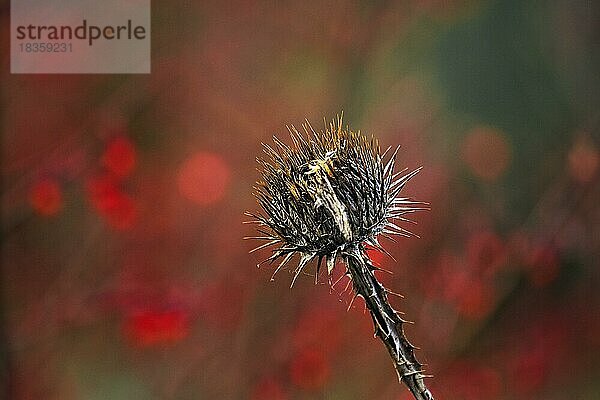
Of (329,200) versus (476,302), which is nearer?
(329,200)

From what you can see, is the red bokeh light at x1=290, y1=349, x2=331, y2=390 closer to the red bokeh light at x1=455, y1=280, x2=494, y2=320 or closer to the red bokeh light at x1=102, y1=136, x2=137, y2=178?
the red bokeh light at x1=455, y1=280, x2=494, y2=320

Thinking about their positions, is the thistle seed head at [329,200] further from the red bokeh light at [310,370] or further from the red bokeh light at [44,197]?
the red bokeh light at [44,197]

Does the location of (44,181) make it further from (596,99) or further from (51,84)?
(596,99)

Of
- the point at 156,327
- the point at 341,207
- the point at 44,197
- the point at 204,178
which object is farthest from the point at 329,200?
the point at 44,197

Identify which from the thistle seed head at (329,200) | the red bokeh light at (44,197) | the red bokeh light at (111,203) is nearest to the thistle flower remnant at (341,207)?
the thistle seed head at (329,200)

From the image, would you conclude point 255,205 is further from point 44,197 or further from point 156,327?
point 44,197

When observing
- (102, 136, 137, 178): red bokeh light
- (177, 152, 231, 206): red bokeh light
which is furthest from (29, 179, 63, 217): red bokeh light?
(177, 152, 231, 206): red bokeh light
